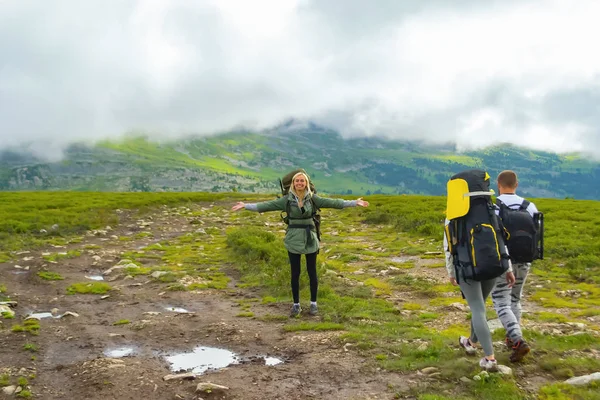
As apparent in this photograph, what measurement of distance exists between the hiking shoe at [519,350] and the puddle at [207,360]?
416cm

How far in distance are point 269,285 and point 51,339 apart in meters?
6.99

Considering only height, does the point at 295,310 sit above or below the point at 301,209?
below

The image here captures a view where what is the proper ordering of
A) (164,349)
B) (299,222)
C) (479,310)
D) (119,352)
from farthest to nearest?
(299,222)
(164,349)
(119,352)
(479,310)

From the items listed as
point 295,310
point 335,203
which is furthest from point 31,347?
point 335,203

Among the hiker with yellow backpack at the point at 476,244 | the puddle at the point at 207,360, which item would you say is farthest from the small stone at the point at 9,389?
the hiker with yellow backpack at the point at 476,244

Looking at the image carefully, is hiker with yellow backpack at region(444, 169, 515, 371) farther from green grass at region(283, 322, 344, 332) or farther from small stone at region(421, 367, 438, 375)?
green grass at region(283, 322, 344, 332)

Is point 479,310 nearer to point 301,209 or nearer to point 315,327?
point 315,327

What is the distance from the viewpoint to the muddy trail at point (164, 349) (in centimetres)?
777

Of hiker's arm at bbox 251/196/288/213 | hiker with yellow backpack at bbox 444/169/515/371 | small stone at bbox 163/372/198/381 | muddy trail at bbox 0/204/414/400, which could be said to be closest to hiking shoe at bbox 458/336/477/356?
hiker with yellow backpack at bbox 444/169/515/371

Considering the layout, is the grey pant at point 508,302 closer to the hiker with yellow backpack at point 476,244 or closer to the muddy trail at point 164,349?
the hiker with yellow backpack at point 476,244

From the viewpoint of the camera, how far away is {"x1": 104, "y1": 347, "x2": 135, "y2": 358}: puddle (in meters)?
9.54

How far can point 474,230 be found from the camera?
7371 millimetres

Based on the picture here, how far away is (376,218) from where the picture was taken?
34594 mm

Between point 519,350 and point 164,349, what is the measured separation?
22.4 ft
